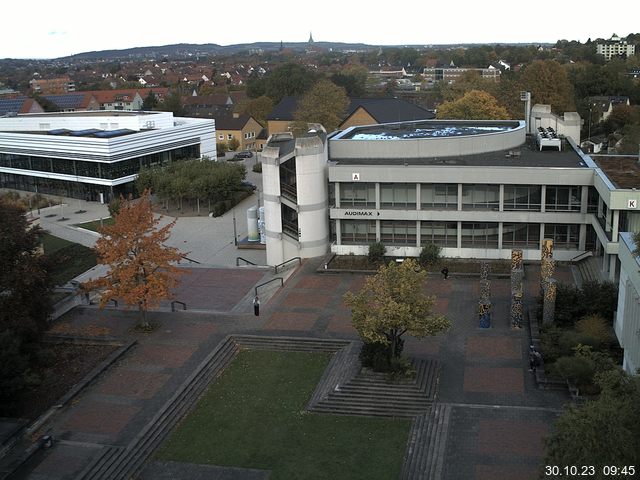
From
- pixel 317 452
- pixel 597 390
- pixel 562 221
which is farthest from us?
pixel 562 221

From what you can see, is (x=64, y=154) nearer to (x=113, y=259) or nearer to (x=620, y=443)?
(x=113, y=259)

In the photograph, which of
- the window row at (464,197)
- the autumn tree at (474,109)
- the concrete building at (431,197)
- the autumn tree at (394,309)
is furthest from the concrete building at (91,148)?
the autumn tree at (394,309)

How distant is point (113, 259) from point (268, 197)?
12781mm

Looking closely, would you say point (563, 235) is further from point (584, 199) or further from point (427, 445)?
point (427, 445)

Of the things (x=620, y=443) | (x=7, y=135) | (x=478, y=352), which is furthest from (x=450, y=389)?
(x=7, y=135)

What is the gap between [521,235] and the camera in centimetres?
4019

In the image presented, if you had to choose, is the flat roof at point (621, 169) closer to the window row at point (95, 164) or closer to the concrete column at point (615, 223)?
the concrete column at point (615, 223)

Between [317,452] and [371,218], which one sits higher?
[371,218]

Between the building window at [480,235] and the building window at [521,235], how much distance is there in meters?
0.57

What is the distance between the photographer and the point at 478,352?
28641 mm

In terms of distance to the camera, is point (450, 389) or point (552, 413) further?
point (450, 389)

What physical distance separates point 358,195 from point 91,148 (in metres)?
35.0

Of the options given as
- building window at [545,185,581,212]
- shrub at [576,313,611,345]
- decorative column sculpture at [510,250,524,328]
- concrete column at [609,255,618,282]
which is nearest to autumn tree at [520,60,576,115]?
building window at [545,185,581,212]

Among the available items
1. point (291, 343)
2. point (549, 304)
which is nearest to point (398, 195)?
point (549, 304)
